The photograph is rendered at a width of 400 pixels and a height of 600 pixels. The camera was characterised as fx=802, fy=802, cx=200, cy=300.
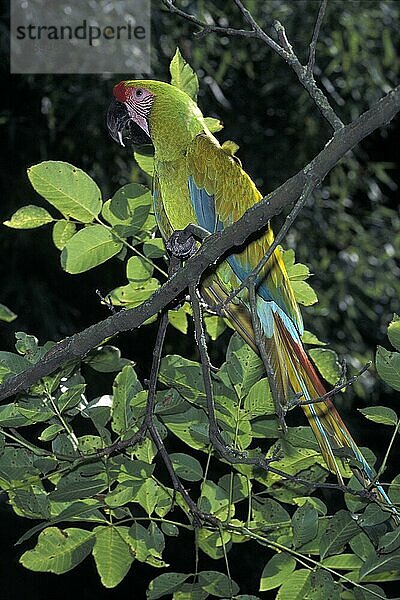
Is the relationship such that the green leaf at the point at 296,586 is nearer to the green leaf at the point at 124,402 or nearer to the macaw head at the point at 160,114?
the green leaf at the point at 124,402

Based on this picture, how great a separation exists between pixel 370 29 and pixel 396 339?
1394 mm

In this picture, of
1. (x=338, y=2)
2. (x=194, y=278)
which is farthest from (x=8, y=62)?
(x=194, y=278)

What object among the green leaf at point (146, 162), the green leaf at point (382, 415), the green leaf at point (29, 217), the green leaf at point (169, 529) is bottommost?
the green leaf at point (169, 529)

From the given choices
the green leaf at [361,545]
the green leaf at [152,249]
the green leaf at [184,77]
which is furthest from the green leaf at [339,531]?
the green leaf at [184,77]

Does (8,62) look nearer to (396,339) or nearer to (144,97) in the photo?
(144,97)

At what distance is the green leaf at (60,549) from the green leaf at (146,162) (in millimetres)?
313

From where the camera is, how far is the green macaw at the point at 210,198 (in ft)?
1.91

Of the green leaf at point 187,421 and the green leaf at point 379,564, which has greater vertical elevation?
the green leaf at point 187,421

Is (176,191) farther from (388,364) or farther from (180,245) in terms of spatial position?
(388,364)

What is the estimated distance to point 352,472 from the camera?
464mm

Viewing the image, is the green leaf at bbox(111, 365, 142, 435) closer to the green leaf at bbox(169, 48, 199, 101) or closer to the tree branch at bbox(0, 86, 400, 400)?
the tree branch at bbox(0, 86, 400, 400)

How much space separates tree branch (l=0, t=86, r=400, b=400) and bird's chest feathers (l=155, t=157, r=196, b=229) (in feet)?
0.77

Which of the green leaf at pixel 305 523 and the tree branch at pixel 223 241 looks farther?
the green leaf at pixel 305 523

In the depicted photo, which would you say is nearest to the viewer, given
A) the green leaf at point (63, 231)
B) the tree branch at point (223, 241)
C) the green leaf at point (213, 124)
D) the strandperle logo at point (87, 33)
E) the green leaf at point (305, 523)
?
the tree branch at point (223, 241)
